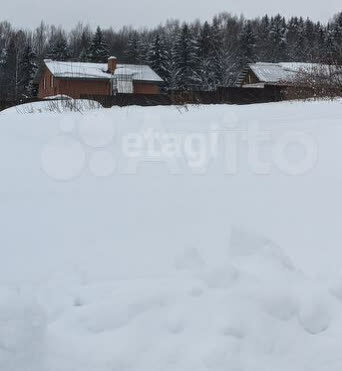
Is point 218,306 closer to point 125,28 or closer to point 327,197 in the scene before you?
point 327,197

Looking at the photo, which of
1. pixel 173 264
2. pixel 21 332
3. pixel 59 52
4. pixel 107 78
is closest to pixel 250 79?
pixel 107 78

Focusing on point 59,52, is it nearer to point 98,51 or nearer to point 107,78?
Result: point 98,51

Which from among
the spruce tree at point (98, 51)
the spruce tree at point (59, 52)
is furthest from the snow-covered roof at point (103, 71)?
the spruce tree at point (59, 52)

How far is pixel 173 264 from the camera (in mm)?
2002

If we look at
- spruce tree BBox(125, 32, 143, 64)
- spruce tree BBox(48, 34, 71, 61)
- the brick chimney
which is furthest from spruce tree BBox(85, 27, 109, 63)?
the brick chimney

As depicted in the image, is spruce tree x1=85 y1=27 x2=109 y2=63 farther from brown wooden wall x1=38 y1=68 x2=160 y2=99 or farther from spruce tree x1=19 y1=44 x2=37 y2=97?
brown wooden wall x1=38 y1=68 x2=160 y2=99

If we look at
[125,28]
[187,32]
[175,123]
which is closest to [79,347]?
[175,123]

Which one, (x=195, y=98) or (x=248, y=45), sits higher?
(x=248, y=45)

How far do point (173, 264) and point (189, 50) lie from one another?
40318 mm

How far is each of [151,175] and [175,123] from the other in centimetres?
288

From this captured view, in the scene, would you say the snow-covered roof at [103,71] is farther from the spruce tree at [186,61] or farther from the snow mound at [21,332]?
the snow mound at [21,332]

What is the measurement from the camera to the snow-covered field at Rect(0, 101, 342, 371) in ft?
5.08

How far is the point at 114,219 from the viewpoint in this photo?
2459mm

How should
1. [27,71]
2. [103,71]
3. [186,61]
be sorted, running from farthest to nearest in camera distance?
[27,71], [186,61], [103,71]
